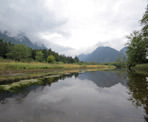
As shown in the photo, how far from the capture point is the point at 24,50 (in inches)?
2127

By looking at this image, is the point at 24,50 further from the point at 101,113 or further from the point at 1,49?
the point at 101,113

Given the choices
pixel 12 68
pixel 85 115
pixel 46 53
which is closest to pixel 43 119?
pixel 85 115

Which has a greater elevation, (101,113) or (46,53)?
(46,53)

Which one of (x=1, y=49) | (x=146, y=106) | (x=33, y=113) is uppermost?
(x=1, y=49)

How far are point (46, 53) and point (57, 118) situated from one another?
243 feet

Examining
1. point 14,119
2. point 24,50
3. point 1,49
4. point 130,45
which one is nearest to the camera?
point 14,119

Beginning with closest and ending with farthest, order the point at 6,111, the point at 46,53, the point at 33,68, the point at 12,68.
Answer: the point at 6,111 < the point at 12,68 < the point at 33,68 < the point at 46,53

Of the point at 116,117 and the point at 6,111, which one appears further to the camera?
the point at 6,111

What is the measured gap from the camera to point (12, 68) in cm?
1803

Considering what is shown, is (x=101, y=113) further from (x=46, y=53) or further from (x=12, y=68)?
(x=46, y=53)

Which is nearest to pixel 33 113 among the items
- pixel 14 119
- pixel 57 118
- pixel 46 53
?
pixel 14 119

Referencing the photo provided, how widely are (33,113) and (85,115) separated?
268 cm

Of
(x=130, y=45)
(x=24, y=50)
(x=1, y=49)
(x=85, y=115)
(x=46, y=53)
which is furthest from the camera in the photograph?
(x=46, y=53)

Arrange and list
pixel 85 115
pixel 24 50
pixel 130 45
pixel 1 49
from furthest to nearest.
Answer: pixel 24 50
pixel 1 49
pixel 130 45
pixel 85 115
